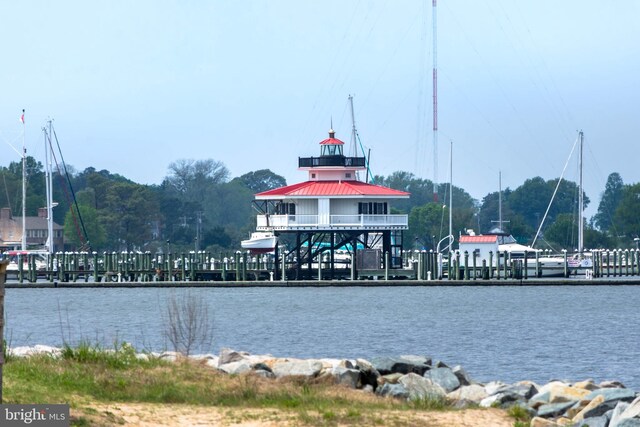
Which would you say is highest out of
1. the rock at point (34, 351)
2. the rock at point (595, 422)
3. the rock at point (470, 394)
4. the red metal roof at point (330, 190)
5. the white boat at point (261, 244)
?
the red metal roof at point (330, 190)

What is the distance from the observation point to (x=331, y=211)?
83.9 m

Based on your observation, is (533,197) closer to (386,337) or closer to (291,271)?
(291,271)

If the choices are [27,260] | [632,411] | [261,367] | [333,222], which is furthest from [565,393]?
[27,260]

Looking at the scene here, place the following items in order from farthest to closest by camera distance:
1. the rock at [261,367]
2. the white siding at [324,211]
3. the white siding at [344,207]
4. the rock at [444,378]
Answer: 1. the white siding at [324,211]
2. the white siding at [344,207]
3. the rock at [444,378]
4. the rock at [261,367]

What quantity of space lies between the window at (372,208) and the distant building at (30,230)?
5807cm

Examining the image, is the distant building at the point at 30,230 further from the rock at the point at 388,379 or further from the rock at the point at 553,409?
the rock at the point at 553,409

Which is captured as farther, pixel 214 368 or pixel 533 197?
pixel 533 197

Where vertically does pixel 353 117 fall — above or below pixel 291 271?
above

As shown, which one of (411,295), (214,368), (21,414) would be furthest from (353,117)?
(21,414)

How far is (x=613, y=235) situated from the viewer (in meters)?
152

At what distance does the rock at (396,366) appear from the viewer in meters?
28.3

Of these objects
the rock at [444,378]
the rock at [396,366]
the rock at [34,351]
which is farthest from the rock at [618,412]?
the rock at [34,351]

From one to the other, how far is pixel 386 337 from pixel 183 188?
494 ft

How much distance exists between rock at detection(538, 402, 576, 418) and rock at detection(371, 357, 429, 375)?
11.6 feet
